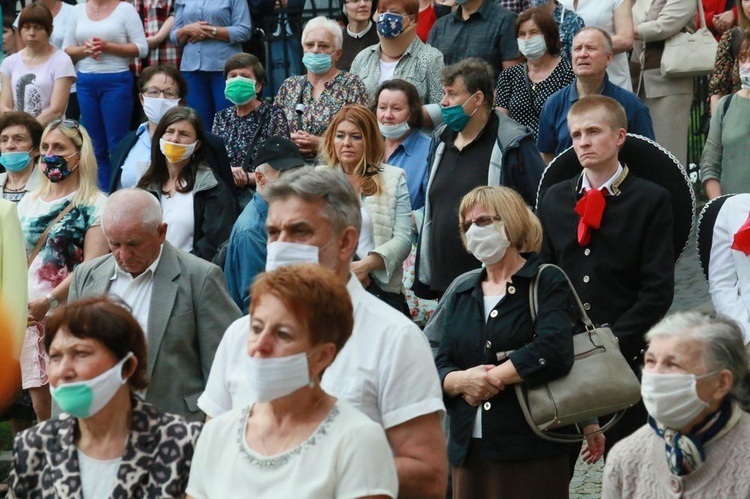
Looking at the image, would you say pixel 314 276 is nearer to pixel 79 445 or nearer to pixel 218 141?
pixel 79 445

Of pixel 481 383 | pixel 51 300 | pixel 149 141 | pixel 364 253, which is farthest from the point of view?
pixel 149 141

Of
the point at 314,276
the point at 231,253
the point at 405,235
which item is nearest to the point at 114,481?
the point at 314,276

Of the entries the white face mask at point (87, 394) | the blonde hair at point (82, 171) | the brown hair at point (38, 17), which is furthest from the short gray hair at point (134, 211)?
the brown hair at point (38, 17)

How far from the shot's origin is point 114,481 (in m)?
4.70

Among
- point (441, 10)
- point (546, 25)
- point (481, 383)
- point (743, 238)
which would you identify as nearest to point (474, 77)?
point (546, 25)

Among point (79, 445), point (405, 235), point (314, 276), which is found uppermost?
point (314, 276)

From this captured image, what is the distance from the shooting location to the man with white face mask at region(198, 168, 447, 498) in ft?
14.4

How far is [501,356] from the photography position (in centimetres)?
605

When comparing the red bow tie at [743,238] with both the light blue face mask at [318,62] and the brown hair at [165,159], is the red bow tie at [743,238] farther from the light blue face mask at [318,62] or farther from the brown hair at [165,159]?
the light blue face mask at [318,62]

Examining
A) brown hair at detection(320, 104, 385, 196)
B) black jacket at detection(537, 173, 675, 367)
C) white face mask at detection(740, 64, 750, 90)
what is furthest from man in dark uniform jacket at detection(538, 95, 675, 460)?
white face mask at detection(740, 64, 750, 90)

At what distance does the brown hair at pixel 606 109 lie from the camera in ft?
23.3

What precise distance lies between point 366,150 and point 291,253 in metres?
3.66

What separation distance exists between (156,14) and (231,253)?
572 centimetres

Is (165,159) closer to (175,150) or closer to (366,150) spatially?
(175,150)
